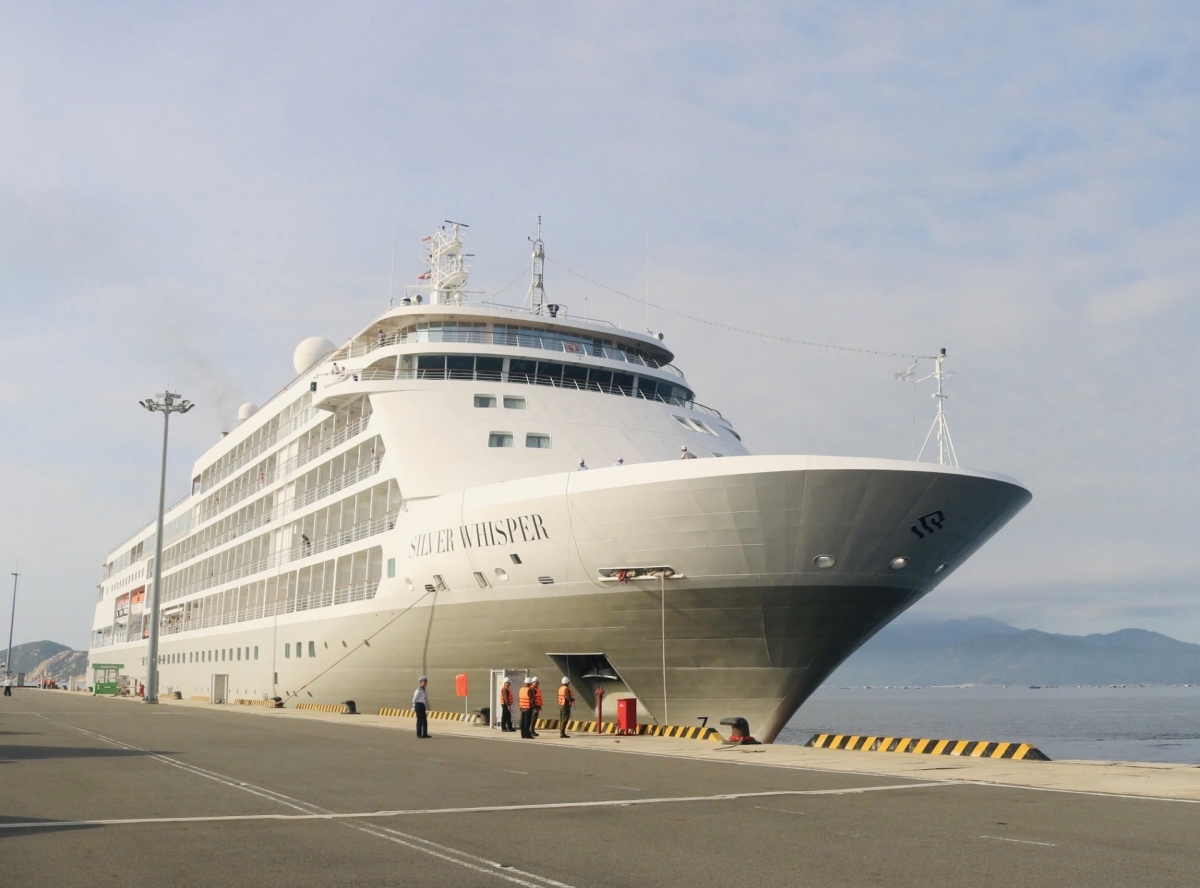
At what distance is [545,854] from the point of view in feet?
27.7

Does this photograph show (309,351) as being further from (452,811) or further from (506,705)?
(452,811)

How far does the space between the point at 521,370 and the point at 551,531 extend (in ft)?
31.7

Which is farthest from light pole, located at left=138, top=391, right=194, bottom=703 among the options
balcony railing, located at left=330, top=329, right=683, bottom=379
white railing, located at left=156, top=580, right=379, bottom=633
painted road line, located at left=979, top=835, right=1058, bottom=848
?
painted road line, located at left=979, top=835, right=1058, bottom=848

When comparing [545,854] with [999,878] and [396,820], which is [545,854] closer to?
[396,820]

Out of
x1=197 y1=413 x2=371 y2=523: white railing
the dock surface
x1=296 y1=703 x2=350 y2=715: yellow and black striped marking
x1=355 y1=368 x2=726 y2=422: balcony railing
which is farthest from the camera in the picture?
x1=197 y1=413 x2=371 y2=523: white railing

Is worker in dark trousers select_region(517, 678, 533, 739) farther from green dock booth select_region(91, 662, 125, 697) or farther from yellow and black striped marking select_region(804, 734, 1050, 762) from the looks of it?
green dock booth select_region(91, 662, 125, 697)

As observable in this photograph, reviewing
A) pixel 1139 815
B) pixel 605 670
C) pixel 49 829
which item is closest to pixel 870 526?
pixel 605 670

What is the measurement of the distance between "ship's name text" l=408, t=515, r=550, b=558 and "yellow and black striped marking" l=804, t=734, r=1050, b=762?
284 inches

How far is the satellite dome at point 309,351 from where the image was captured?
49406 mm

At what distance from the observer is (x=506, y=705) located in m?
23.9

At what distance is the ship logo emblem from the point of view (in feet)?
68.3

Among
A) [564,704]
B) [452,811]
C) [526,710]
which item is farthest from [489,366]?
[452,811]

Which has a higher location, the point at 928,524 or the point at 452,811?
the point at 928,524

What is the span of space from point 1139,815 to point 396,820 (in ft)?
23.3
